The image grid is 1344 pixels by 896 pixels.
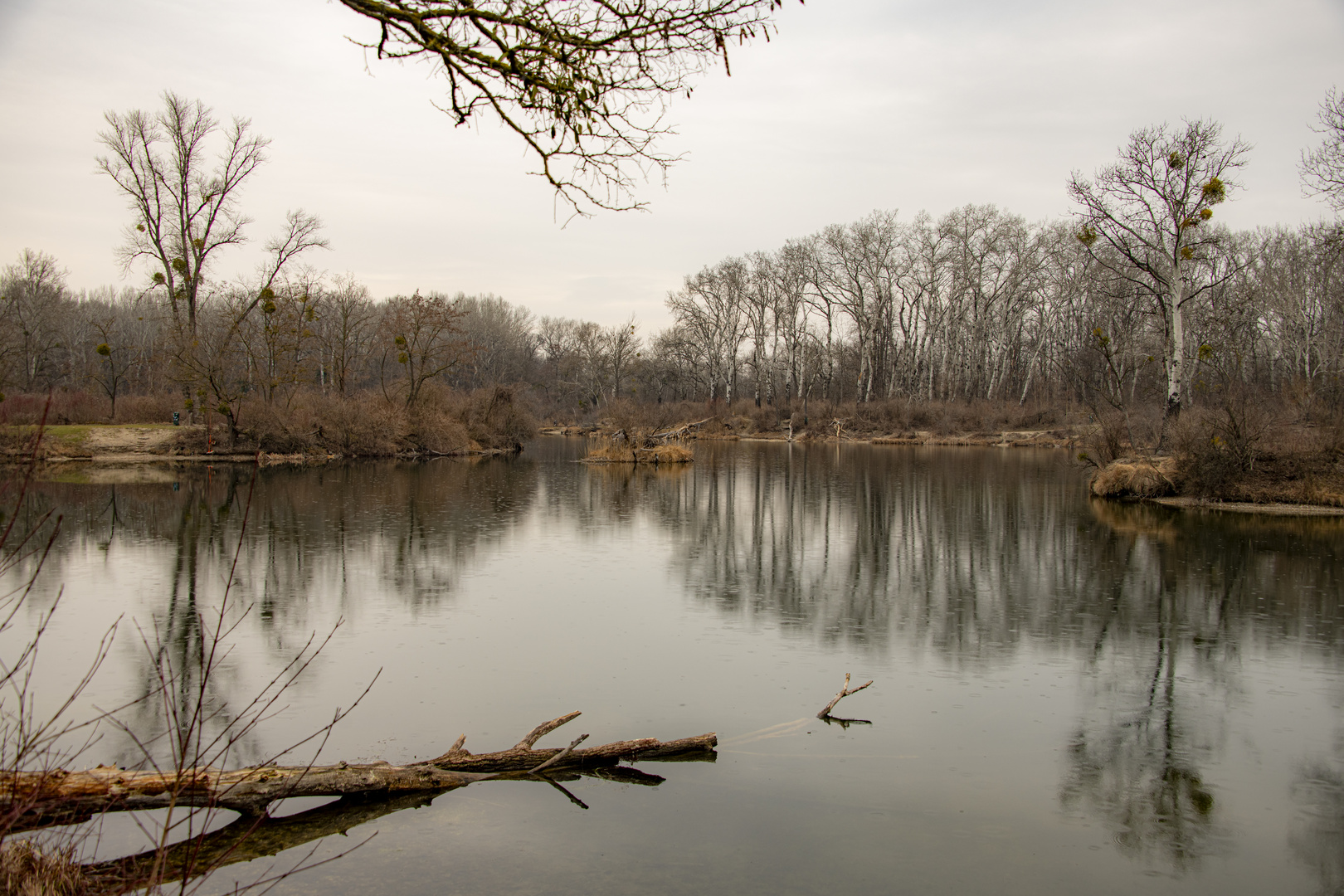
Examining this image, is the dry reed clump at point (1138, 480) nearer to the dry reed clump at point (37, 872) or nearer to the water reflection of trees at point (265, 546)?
the water reflection of trees at point (265, 546)

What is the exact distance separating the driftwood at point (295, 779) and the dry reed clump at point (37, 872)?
0.51 ft

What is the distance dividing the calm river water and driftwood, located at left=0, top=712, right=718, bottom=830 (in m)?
0.20

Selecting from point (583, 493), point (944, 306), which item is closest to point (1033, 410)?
point (944, 306)

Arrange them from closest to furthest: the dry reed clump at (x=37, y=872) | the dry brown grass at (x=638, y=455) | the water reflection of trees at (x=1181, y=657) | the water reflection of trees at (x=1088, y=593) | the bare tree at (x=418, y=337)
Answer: the dry reed clump at (x=37, y=872) < the water reflection of trees at (x=1181, y=657) < the water reflection of trees at (x=1088, y=593) < the dry brown grass at (x=638, y=455) < the bare tree at (x=418, y=337)

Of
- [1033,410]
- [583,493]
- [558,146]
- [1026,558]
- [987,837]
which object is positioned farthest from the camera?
[1033,410]

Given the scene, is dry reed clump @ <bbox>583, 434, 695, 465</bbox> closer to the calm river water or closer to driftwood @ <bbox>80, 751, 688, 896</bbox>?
the calm river water

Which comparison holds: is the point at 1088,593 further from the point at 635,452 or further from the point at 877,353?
the point at 877,353

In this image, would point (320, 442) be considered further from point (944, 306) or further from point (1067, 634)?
point (944, 306)

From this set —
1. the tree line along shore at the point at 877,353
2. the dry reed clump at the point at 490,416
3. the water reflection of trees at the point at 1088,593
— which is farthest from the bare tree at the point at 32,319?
the water reflection of trees at the point at 1088,593

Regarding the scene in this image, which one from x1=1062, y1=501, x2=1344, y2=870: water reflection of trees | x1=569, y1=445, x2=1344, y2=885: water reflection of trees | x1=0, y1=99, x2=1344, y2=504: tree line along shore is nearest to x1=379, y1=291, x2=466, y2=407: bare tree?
x1=0, y1=99, x2=1344, y2=504: tree line along shore

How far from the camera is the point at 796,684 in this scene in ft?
23.4

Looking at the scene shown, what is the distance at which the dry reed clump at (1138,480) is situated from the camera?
20312 millimetres

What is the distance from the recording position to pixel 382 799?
5.07 metres

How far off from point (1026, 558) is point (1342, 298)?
26.1m
